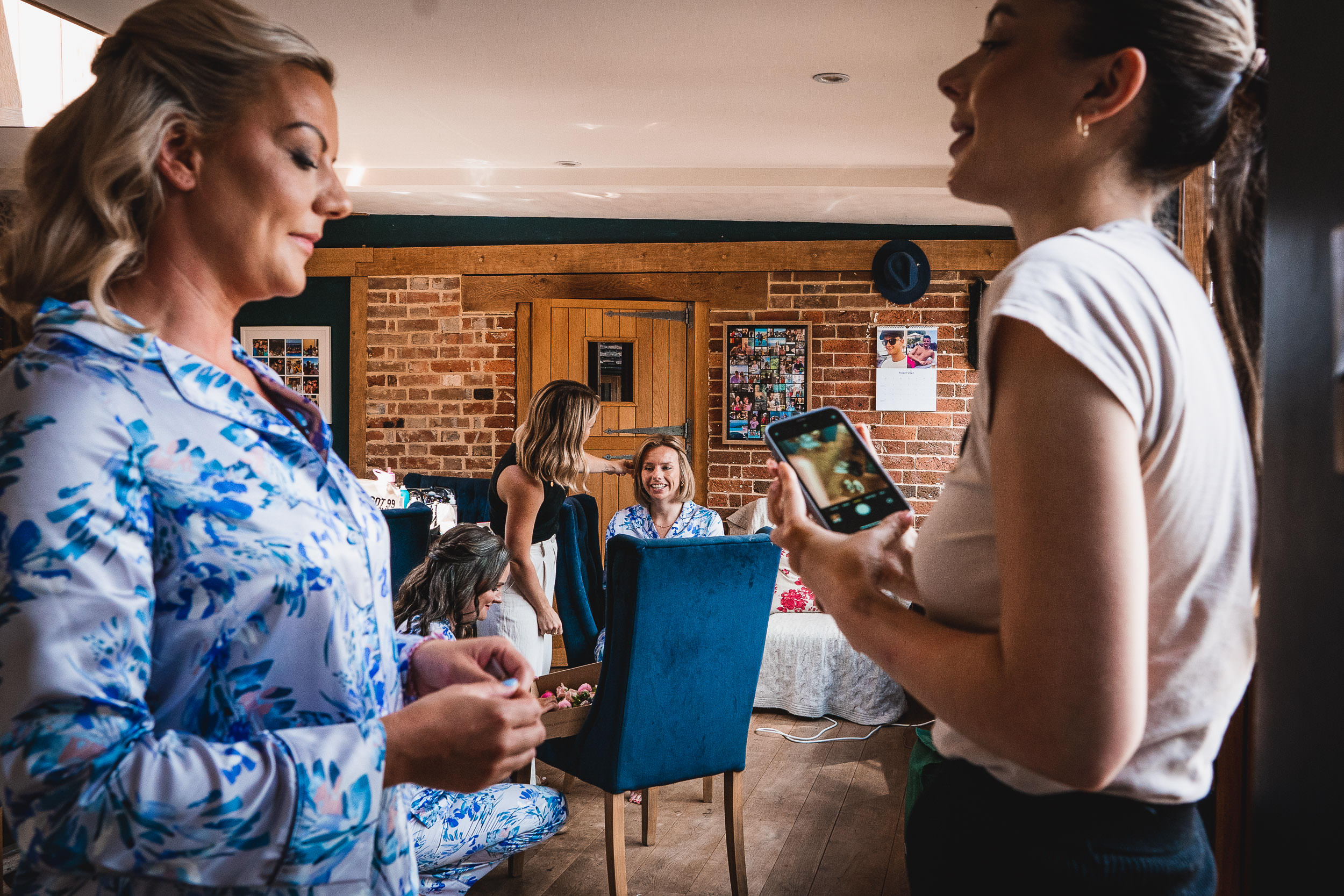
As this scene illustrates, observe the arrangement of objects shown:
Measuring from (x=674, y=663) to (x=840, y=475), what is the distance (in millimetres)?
1729

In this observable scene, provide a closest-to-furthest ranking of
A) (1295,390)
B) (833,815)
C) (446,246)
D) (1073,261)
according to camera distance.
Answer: (1295,390) < (1073,261) < (833,815) < (446,246)

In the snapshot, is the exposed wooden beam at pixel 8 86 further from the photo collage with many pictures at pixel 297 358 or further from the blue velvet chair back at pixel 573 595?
the blue velvet chair back at pixel 573 595

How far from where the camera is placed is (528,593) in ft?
13.2

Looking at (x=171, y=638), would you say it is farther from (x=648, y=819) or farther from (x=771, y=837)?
(x=771, y=837)

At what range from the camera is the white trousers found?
13.0 feet

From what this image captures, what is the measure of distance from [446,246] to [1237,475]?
6779 millimetres

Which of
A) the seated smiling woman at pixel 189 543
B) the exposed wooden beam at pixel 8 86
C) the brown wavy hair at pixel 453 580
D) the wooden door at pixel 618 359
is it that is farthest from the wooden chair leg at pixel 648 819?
the exposed wooden beam at pixel 8 86

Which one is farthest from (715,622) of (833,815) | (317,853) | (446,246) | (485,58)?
(446,246)

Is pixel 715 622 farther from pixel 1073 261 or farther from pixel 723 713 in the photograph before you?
pixel 1073 261

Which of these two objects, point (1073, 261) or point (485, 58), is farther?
point (485, 58)

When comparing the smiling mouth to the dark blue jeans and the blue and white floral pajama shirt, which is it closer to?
the dark blue jeans

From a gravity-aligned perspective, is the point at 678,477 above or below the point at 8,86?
below

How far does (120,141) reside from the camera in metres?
0.81

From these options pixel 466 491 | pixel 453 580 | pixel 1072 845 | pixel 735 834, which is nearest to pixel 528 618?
pixel 453 580
